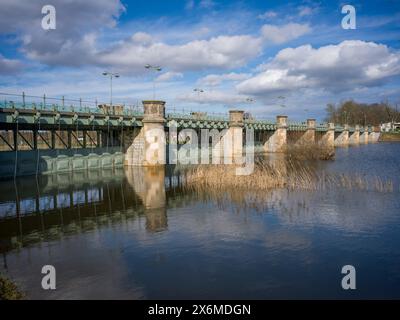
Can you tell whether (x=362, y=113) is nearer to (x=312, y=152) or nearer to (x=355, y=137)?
(x=355, y=137)

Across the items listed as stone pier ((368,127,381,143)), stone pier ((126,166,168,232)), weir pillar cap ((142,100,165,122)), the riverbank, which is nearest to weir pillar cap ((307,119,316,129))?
stone pier ((368,127,381,143))

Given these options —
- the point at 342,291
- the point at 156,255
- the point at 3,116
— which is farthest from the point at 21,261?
the point at 3,116

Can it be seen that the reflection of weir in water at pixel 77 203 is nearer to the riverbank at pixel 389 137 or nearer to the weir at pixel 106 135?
the weir at pixel 106 135

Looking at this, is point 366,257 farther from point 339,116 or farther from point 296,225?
point 339,116

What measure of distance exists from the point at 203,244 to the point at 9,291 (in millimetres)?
6494

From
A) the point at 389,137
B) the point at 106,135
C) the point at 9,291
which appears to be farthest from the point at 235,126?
the point at 389,137

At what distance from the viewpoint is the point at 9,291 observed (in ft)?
29.8

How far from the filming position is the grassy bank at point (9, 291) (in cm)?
880

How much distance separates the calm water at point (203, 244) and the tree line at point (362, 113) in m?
147

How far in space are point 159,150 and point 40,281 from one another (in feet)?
105

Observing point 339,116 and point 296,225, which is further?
point 339,116

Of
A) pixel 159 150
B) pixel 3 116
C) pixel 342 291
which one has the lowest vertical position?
pixel 342 291

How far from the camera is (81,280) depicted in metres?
10.1
